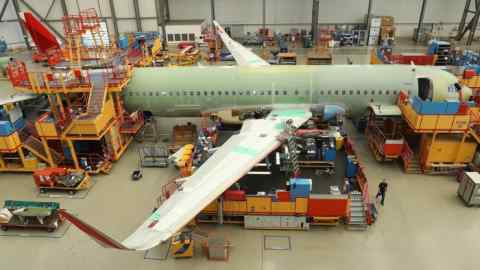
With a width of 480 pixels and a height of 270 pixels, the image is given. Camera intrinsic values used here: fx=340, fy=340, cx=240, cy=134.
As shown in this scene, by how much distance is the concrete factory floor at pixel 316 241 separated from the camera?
13625 millimetres

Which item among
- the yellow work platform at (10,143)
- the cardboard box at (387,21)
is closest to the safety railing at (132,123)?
the yellow work platform at (10,143)

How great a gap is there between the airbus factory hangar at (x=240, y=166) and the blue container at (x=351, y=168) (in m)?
0.06

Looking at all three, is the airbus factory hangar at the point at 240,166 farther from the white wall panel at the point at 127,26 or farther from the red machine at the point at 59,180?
the white wall panel at the point at 127,26

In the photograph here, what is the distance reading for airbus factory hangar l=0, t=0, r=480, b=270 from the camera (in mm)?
13922

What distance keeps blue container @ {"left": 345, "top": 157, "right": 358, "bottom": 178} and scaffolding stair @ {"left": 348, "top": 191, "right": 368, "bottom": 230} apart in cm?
203

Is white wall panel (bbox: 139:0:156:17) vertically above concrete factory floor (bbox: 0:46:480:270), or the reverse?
white wall panel (bbox: 139:0:156:17)

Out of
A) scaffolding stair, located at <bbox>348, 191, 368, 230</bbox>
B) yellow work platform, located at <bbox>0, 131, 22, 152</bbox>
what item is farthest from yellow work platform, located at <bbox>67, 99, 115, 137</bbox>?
scaffolding stair, located at <bbox>348, 191, 368, 230</bbox>

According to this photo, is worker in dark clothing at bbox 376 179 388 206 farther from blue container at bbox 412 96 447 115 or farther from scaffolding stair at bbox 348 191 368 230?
blue container at bbox 412 96 447 115

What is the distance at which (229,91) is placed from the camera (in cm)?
2128

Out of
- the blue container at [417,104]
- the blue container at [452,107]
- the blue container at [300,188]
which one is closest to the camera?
the blue container at [300,188]

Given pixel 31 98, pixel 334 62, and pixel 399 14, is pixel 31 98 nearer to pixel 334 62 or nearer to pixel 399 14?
pixel 334 62

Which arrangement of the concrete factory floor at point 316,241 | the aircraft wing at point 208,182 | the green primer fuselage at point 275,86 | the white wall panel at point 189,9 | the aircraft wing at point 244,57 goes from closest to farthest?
the aircraft wing at point 208,182, the concrete factory floor at point 316,241, the green primer fuselage at point 275,86, the aircraft wing at point 244,57, the white wall panel at point 189,9

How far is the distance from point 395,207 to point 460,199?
347 centimetres

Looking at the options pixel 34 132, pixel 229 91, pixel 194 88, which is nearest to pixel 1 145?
pixel 34 132
